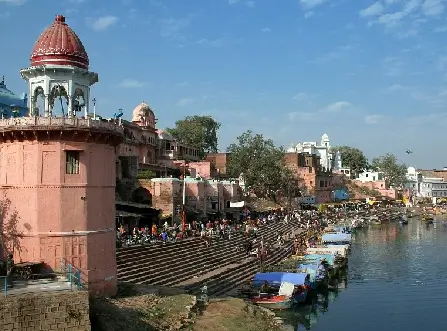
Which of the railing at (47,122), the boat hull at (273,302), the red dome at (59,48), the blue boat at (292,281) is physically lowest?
the boat hull at (273,302)

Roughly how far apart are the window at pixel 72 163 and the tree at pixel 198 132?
2172 inches

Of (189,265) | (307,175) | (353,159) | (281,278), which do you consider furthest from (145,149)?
(353,159)

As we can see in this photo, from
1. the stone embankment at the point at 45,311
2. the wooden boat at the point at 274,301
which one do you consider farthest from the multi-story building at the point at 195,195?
the stone embankment at the point at 45,311

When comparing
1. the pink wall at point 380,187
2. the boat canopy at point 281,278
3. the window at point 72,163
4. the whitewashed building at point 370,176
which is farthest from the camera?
the whitewashed building at point 370,176

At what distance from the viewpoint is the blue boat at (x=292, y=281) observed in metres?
26.4

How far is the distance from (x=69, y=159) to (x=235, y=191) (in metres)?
33.8

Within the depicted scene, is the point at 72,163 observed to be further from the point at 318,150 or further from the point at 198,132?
the point at 318,150

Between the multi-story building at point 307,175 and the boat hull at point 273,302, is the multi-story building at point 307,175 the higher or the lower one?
the higher one

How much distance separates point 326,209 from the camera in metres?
77.3

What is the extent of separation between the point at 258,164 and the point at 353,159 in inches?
2562

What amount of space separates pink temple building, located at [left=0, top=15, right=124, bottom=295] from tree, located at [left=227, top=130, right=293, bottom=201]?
4344 centimetres

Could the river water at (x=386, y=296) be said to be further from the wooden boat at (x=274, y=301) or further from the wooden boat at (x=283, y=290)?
the wooden boat at (x=283, y=290)

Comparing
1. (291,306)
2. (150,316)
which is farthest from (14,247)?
(291,306)

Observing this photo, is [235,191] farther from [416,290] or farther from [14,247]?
[14,247]
